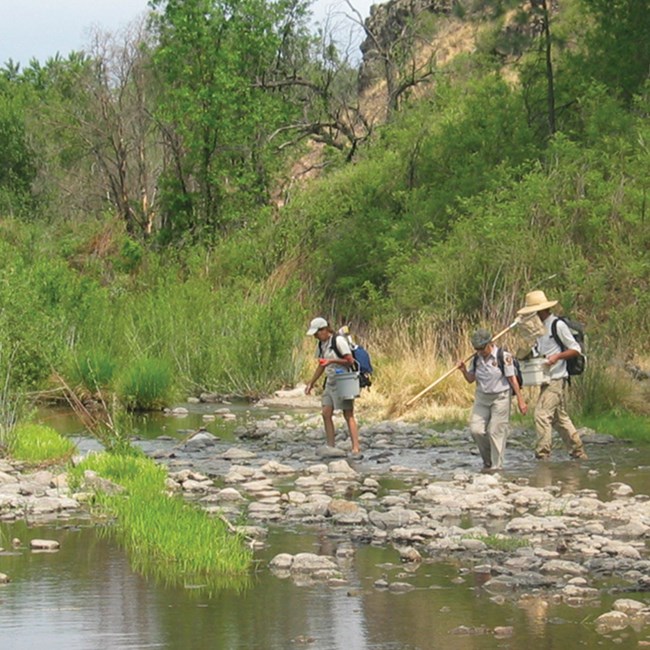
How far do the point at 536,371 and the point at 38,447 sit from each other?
6.19 m

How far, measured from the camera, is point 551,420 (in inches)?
678

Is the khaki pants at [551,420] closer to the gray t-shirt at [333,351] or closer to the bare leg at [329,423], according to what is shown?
the gray t-shirt at [333,351]

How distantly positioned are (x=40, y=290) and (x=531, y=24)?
51.2 ft

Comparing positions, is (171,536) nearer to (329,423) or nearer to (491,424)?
(491,424)

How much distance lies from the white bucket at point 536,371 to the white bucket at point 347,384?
6.96 feet

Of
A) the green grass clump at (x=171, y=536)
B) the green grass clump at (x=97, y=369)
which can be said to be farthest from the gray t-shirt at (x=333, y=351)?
the green grass clump at (x=97, y=369)

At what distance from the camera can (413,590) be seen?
378 inches

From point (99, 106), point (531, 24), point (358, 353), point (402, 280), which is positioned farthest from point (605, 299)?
point (99, 106)

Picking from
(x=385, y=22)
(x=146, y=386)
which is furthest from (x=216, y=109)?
(x=385, y=22)

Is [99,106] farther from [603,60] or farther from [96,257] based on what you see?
[603,60]

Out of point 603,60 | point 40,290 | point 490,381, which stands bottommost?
point 490,381

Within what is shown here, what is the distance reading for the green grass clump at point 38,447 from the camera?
16228 mm

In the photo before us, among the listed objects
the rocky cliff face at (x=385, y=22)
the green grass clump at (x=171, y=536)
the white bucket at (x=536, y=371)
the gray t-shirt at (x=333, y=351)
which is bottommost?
the green grass clump at (x=171, y=536)

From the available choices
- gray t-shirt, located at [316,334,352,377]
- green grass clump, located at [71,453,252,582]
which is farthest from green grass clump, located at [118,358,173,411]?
green grass clump, located at [71,453,252,582]
